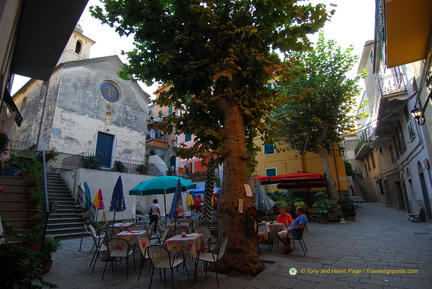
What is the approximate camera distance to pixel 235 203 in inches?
206

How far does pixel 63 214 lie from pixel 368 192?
27.7m

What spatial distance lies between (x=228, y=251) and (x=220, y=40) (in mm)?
4970

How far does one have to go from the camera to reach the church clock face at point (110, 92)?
773 inches

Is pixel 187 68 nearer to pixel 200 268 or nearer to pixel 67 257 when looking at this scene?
pixel 200 268

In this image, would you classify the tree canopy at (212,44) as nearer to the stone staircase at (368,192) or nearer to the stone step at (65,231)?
the stone step at (65,231)

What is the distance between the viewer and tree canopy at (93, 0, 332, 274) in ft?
18.4

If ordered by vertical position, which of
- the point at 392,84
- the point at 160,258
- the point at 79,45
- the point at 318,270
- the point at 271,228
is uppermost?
the point at 79,45

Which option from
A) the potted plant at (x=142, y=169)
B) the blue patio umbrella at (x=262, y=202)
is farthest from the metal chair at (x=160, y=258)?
the potted plant at (x=142, y=169)

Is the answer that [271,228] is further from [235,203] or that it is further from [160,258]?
[160,258]

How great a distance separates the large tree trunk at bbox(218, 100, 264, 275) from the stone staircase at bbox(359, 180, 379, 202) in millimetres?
24896

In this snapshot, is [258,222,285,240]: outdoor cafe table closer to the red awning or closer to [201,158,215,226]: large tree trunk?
[201,158,215,226]: large tree trunk

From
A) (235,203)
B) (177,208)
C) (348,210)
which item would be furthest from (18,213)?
(348,210)

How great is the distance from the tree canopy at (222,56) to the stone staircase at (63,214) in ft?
21.4

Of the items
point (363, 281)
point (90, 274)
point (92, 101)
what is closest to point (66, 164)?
point (92, 101)
